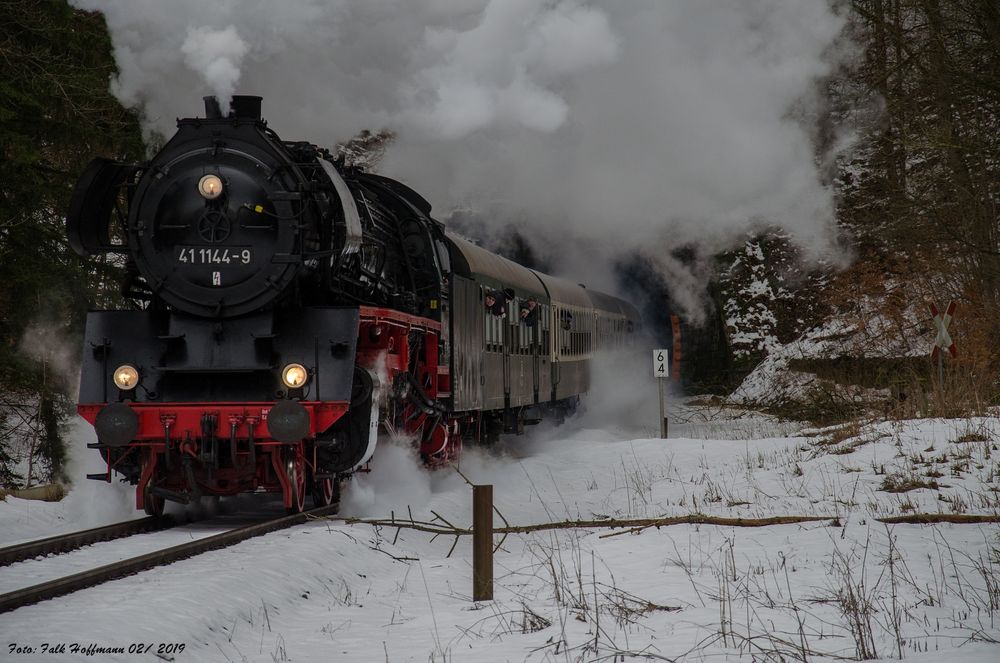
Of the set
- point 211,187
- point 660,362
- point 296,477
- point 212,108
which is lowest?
point 296,477

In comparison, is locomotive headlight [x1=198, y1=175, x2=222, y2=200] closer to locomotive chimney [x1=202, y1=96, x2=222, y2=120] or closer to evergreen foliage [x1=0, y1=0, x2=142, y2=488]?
locomotive chimney [x1=202, y1=96, x2=222, y2=120]

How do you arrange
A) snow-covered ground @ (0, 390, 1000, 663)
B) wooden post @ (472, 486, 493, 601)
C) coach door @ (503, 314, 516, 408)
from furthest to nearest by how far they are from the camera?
coach door @ (503, 314, 516, 408) → wooden post @ (472, 486, 493, 601) → snow-covered ground @ (0, 390, 1000, 663)

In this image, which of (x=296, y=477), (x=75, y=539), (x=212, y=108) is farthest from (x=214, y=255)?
(x=75, y=539)

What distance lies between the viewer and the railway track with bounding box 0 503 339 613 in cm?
540

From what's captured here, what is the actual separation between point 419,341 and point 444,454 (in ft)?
5.58

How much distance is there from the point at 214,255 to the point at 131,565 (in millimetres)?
3105

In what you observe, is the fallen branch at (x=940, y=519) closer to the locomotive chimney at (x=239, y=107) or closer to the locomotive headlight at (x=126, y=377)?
the locomotive headlight at (x=126, y=377)

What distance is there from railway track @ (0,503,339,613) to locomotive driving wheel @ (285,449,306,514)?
0.20m

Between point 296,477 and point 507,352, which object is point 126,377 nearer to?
point 296,477

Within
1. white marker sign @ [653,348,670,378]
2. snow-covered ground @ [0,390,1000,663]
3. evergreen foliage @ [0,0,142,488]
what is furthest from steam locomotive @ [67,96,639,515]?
white marker sign @ [653,348,670,378]

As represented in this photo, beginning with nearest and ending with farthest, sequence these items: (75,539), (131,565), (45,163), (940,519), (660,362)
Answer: (131,565), (940,519), (75,539), (45,163), (660,362)

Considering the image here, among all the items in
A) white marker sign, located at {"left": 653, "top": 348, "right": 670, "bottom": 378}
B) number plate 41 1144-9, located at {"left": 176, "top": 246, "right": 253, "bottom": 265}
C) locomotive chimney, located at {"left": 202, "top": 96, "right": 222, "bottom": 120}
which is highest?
locomotive chimney, located at {"left": 202, "top": 96, "right": 222, "bottom": 120}

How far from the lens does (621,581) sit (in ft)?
20.3

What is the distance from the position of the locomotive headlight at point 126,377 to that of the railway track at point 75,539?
113cm
